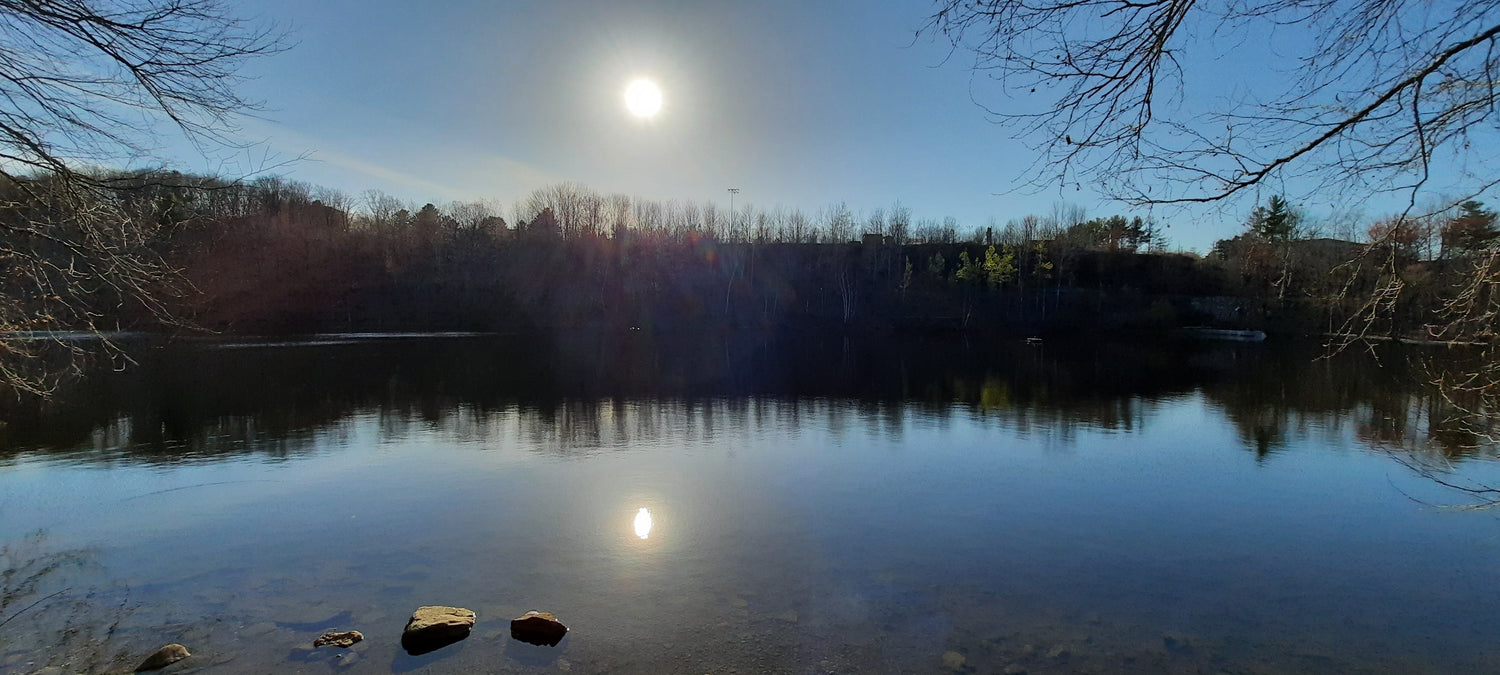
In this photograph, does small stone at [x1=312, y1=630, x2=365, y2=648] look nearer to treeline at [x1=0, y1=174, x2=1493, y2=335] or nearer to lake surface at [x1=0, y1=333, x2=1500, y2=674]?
lake surface at [x1=0, y1=333, x2=1500, y2=674]

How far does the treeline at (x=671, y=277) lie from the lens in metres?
57.6

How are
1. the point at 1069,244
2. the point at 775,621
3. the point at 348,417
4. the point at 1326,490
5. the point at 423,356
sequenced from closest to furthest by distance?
1. the point at 775,621
2. the point at 1326,490
3. the point at 348,417
4. the point at 423,356
5. the point at 1069,244

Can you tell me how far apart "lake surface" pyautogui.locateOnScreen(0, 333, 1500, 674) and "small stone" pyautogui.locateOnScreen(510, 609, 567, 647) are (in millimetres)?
145

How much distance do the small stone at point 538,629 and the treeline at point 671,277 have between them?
52.7 meters

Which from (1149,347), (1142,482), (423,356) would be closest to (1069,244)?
(1149,347)

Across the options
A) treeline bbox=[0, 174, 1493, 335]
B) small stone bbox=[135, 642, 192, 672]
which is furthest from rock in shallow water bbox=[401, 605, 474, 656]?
treeline bbox=[0, 174, 1493, 335]

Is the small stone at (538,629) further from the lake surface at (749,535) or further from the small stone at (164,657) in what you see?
the small stone at (164,657)

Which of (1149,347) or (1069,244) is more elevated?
(1069,244)

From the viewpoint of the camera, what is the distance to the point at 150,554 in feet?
28.0

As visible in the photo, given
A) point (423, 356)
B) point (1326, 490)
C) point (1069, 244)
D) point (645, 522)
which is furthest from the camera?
point (1069, 244)

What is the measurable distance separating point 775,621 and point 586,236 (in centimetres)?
6591

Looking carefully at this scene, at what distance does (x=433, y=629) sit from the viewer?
6.23m

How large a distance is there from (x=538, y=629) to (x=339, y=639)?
167cm

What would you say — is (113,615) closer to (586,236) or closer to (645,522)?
(645,522)
